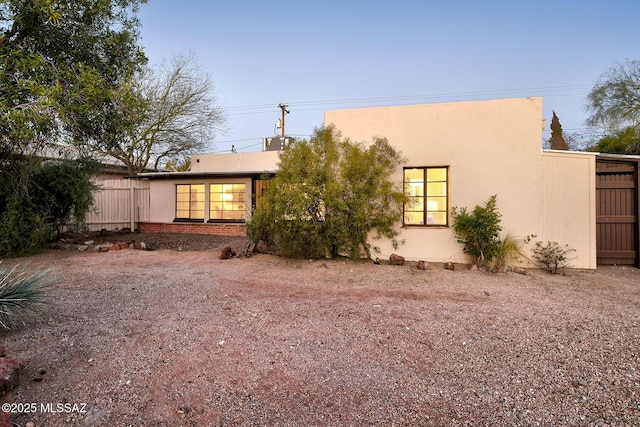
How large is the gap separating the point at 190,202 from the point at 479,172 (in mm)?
10927

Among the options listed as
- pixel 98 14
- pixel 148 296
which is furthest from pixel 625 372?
pixel 98 14

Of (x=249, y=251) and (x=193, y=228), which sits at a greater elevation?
(x=193, y=228)

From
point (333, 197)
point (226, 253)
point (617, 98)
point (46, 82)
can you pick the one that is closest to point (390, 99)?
point (617, 98)

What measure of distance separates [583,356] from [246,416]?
112 inches

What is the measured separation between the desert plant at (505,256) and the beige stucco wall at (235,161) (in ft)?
35.4

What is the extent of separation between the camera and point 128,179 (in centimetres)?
1423

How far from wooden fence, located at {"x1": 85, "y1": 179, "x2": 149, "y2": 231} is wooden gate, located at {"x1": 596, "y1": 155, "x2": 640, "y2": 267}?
1504 centimetres

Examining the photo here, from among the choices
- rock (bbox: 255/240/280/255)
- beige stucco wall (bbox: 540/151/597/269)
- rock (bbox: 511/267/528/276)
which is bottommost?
rock (bbox: 511/267/528/276)

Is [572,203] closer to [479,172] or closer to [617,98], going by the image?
[479,172]

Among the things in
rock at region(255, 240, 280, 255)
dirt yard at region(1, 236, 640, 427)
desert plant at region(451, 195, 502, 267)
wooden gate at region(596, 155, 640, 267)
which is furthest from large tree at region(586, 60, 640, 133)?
rock at region(255, 240, 280, 255)

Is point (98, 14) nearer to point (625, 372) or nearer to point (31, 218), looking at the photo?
point (31, 218)

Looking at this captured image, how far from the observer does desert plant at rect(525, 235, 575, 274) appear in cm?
681

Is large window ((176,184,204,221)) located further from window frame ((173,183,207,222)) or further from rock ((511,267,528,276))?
rock ((511,267,528,276))

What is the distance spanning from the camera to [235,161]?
52.0 ft
